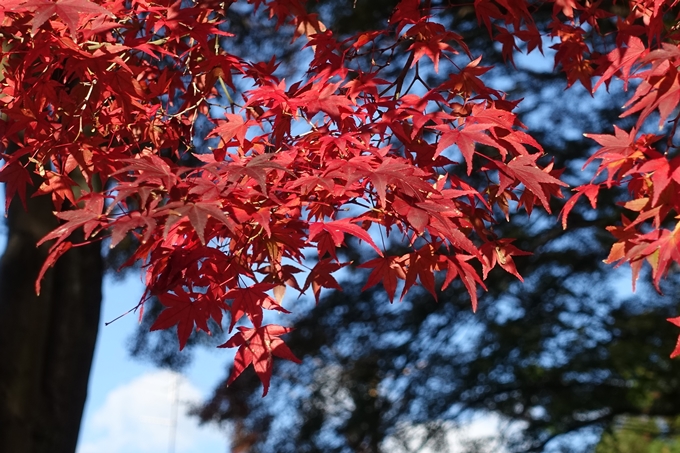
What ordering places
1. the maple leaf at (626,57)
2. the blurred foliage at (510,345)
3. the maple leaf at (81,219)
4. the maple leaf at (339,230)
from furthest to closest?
the blurred foliage at (510,345) → the maple leaf at (626,57) → the maple leaf at (339,230) → the maple leaf at (81,219)

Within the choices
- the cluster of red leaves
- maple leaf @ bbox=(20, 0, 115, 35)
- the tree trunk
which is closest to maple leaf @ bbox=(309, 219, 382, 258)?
the cluster of red leaves

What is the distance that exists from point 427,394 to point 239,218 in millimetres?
5586

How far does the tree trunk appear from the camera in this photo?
408 centimetres

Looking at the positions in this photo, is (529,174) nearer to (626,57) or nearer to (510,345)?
(626,57)

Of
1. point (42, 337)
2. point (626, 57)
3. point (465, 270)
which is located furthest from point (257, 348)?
point (42, 337)

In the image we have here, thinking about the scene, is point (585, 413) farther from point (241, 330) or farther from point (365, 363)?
point (241, 330)

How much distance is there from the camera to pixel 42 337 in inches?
169

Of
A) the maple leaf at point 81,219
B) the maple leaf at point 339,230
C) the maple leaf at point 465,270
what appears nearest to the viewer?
the maple leaf at point 81,219

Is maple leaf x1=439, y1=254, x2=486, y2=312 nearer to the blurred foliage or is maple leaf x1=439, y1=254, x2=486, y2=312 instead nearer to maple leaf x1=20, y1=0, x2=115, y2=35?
maple leaf x1=20, y1=0, x2=115, y2=35

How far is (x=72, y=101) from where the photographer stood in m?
2.05

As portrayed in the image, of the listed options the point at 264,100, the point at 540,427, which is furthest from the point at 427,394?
the point at 264,100

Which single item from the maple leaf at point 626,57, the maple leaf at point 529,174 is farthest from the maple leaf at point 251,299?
the maple leaf at point 626,57

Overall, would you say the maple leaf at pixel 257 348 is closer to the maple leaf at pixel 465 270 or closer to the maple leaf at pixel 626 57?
the maple leaf at pixel 465 270

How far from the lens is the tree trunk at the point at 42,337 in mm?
4082
